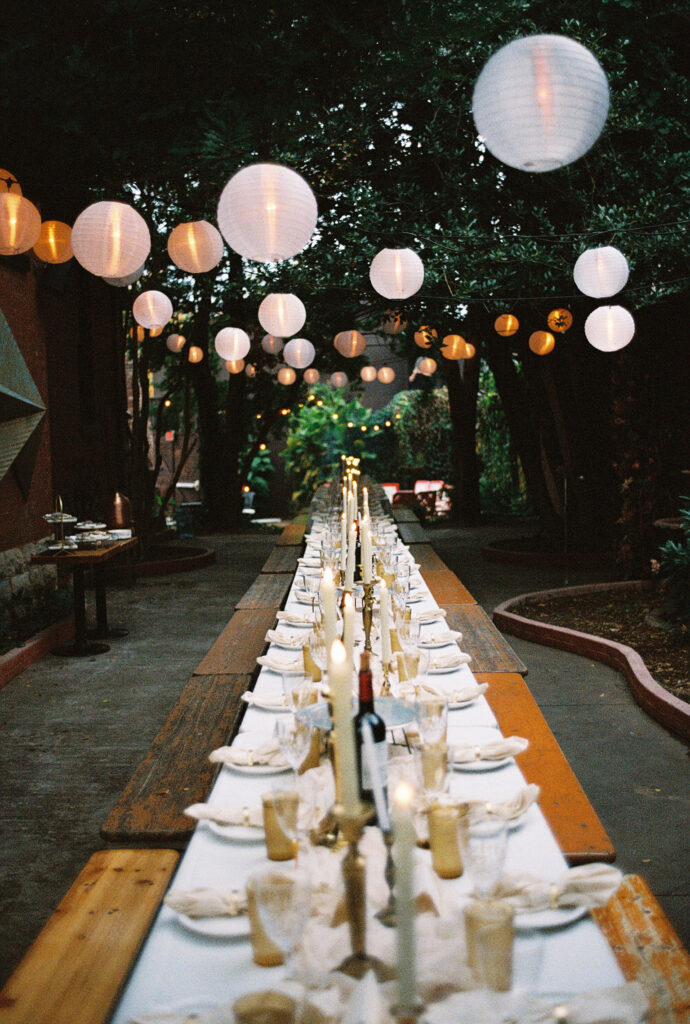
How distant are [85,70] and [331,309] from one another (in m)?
4.76

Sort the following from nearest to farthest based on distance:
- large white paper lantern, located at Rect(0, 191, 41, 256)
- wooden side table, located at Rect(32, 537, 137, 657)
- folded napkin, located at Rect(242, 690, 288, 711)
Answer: folded napkin, located at Rect(242, 690, 288, 711) → large white paper lantern, located at Rect(0, 191, 41, 256) → wooden side table, located at Rect(32, 537, 137, 657)

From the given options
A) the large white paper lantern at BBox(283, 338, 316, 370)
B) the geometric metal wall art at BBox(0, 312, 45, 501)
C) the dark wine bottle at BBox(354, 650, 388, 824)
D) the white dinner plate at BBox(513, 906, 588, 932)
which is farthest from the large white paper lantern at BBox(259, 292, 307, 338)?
the white dinner plate at BBox(513, 906, 588, 932)

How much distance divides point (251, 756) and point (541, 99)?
220 cm

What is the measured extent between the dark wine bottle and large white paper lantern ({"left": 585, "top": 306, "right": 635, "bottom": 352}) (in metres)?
5.56

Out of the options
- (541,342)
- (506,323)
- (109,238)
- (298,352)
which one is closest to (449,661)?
(109,238)

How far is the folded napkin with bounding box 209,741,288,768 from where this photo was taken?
1.85m

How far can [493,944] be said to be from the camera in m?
1.06

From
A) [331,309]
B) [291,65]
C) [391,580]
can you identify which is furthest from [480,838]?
[331,309]

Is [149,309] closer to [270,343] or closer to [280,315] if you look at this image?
[280,315]

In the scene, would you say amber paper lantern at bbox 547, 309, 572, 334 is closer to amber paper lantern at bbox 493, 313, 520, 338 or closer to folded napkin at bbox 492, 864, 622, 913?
amber paper lantern at bbox 493, 313, 520, 338

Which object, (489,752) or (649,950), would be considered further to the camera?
(489,752)

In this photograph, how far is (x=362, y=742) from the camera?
1.39 m

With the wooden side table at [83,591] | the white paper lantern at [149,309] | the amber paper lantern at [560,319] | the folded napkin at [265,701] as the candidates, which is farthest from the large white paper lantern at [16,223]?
the amber paper lantern at [560,319]

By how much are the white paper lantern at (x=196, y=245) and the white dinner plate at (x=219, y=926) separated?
4.40 meters
